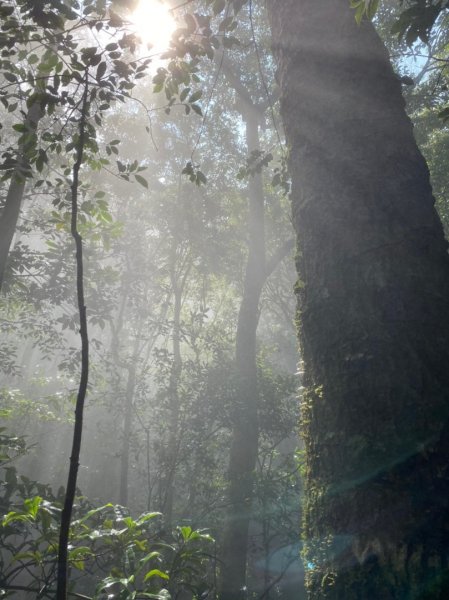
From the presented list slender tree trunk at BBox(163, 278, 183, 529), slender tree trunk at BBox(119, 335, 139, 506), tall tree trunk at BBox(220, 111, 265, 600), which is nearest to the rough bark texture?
A: tall tree trunk at BBox(220, 111, 265, 600)

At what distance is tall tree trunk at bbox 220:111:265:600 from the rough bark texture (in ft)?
14.5

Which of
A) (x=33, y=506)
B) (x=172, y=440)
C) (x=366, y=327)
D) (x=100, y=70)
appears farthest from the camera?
(x=172, y=440)

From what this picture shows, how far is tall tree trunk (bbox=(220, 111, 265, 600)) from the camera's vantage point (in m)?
6.64

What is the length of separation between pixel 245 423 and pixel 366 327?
22.8ft

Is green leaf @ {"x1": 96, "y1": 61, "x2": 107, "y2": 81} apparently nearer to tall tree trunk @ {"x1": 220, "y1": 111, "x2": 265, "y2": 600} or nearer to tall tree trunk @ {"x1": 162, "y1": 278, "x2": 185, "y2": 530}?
tall tree trunk @ {"x1": 220, "y1": 111, "x2": 265, "y2": 600}

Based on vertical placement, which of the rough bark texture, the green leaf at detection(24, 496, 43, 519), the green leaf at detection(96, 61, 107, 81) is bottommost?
the green leaf at detection(24, 496, 43, 519)

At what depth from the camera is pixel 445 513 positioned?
116 centimetres

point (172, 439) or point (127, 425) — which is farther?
point (127, 425)

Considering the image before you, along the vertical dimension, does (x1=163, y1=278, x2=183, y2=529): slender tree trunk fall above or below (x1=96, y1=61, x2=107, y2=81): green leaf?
below

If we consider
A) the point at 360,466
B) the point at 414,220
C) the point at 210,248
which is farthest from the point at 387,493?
the point at 210,248

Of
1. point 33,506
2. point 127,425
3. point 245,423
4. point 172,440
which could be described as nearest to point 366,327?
point 33,506

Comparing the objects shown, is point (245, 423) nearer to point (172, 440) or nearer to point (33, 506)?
point (172, 440)

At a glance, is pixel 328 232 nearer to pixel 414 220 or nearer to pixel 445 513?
pixel 414 220

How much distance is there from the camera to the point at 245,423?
8055 mm
